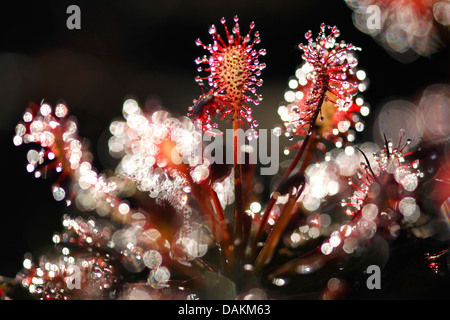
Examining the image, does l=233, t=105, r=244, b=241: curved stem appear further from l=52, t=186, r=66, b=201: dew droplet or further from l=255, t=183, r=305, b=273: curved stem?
l=52, t=186, r=66, b=201: dew droplet

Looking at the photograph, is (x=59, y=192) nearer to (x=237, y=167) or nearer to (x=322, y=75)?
(x=237, y=167)

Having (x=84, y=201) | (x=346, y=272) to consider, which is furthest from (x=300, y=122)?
(x=84, y=201)

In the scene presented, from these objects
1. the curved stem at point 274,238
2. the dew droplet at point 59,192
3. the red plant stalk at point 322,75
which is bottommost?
the curved stem at point 274,238

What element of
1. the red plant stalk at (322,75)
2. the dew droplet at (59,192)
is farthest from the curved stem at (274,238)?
the dew droplet at (59,192)

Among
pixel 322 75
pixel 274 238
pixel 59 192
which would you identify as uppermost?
pixel 322 75

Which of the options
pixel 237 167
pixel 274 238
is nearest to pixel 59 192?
pixel 237 167

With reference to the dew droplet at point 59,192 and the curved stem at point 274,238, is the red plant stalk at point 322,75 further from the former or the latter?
the dew droplet at point 59,192

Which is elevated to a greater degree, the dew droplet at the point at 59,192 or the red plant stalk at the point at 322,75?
the red plant stalk at the point at 322,75

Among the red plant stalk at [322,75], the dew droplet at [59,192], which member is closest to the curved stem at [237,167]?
the red plant stalk at [322,75]

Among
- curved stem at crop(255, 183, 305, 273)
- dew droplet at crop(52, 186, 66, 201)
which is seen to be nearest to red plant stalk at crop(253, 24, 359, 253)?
curved stem at crop(255, 183, 305, 273)

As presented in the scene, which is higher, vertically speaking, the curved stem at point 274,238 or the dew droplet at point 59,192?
the dew droplet at point 59,192

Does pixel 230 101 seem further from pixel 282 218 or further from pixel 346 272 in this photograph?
pixel 346 272

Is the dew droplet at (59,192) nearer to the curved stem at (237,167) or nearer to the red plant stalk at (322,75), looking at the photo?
the curved stem at (237,167)
